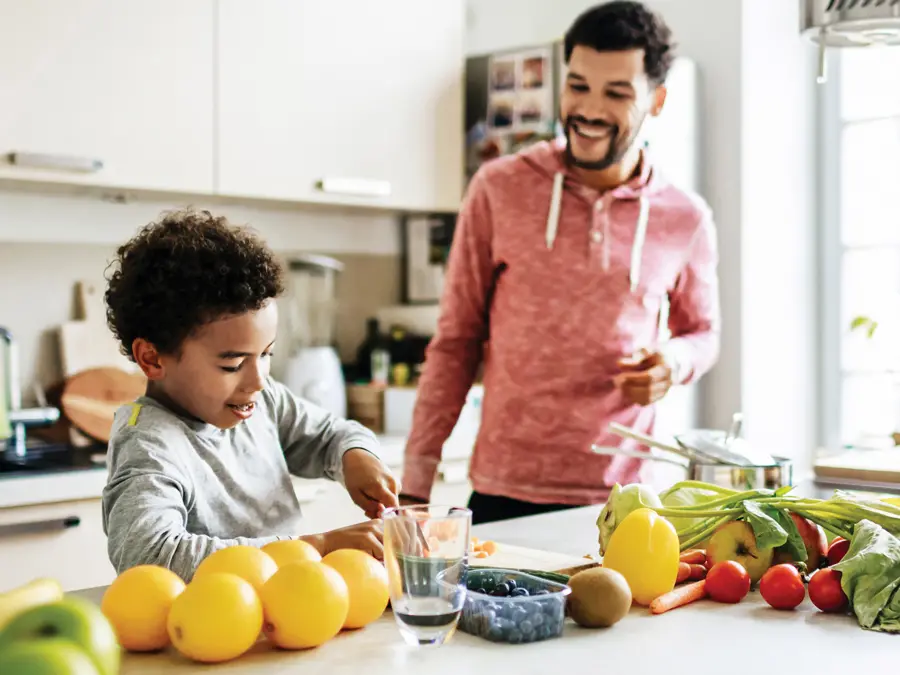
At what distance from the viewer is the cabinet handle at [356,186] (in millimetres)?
2928

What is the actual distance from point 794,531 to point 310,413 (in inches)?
28.6

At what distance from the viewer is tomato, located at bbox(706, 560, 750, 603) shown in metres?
1.14

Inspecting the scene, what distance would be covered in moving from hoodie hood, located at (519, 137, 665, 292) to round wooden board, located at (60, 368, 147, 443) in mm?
1200

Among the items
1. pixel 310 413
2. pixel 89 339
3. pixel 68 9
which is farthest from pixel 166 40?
pixel 310 413

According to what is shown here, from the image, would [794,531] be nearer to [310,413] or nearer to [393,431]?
[310,413]

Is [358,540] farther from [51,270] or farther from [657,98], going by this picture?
[51,270]

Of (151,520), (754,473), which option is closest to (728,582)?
(754,473)

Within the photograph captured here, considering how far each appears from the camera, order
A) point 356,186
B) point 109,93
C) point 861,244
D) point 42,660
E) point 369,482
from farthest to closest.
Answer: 1. point 861,244
2. point 356,186
3. point 109,93
4. point 369,482
5. point 42,660

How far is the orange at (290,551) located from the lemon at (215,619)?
0.11 meters

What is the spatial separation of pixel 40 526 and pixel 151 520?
3.98ft

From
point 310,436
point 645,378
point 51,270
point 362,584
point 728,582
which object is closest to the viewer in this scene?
point 362,584

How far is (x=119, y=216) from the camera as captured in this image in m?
2.90

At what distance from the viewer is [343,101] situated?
9.80 ft

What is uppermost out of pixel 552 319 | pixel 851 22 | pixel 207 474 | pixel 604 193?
pixel 851 22
